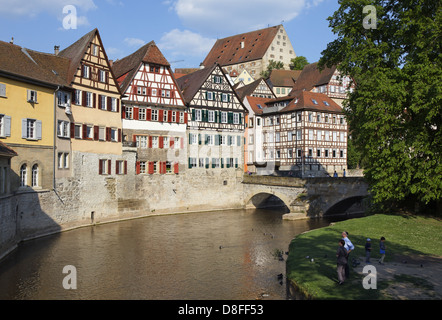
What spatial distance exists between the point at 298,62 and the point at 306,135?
1942 inches

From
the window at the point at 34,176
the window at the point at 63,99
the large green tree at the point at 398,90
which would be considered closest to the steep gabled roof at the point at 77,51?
the window at the point at 63,99

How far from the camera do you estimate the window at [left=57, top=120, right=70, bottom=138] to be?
28605 mm

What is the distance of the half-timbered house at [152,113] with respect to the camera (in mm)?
37781

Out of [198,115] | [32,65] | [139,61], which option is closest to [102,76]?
[139,61]

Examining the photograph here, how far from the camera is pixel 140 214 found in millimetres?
37156

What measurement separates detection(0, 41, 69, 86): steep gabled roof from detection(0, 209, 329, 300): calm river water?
35.8ft

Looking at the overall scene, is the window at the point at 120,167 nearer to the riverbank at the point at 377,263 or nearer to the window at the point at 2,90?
the window at the point at 2,90

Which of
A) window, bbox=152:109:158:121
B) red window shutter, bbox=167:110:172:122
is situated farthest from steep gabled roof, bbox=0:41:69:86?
red window shutter, bbox=167:110:172:122

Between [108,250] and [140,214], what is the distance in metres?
13.2

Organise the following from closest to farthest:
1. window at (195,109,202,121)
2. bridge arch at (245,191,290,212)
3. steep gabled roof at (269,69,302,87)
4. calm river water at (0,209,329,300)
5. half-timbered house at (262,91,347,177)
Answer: calm river water at (0,209,329,300) < window at (195,109,202,121) < bridge arch at (245,191,290,212) < half-timbered house at (262,91,347,177) < steep gabled roof at (269,69,302,87)

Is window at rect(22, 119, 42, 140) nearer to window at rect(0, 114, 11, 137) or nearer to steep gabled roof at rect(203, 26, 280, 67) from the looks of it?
window at rect(0, 114, 11, 137)
